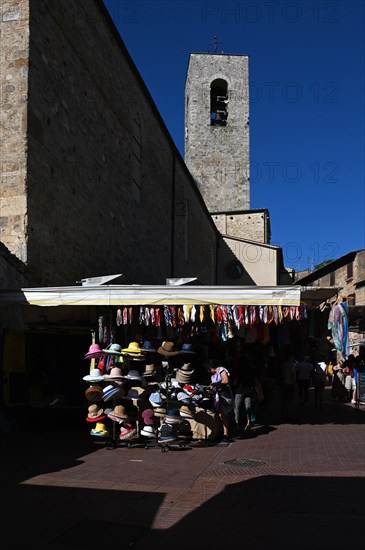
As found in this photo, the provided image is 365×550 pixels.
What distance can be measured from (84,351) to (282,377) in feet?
14.5

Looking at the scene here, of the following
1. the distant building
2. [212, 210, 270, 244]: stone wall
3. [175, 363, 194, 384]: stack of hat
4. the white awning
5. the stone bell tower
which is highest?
the stone bell tower

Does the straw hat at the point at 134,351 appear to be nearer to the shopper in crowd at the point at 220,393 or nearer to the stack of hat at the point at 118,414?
the stack of hat at the point at 118,414

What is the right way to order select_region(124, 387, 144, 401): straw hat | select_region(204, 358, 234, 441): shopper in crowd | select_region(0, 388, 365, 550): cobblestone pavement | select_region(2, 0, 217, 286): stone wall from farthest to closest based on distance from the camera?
select_region(2, 0, 217, 286): stone wall, select_region(204, 358, 234, 441): shopper in crowd, select_region(124, 387, 144, 401): straw hat, select_region(0, 388, 365, 550): cobblestone pavement

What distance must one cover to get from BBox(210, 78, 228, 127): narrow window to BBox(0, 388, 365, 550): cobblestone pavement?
39954mm

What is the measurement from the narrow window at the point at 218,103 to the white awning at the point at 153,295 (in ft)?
130

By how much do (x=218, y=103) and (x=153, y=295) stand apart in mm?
41150

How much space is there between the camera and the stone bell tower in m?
45.0

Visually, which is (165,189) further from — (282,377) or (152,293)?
(152,293)

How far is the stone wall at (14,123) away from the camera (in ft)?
33.6

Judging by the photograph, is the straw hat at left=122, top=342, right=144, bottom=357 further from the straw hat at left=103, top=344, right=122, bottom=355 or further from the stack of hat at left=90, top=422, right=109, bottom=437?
the stack of hat at left=90, top=422, right=109, bottom=437

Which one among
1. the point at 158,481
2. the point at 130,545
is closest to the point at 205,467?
the point at 158,481

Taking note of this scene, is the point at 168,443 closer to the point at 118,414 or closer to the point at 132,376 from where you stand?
the point at 118,414

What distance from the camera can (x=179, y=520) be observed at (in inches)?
191

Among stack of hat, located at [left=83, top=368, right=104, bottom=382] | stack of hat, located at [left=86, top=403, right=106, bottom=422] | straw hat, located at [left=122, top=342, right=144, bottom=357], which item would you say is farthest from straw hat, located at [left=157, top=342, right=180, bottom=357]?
stack of hat, located at [left=86, top=403, right=106, bottom=422]
